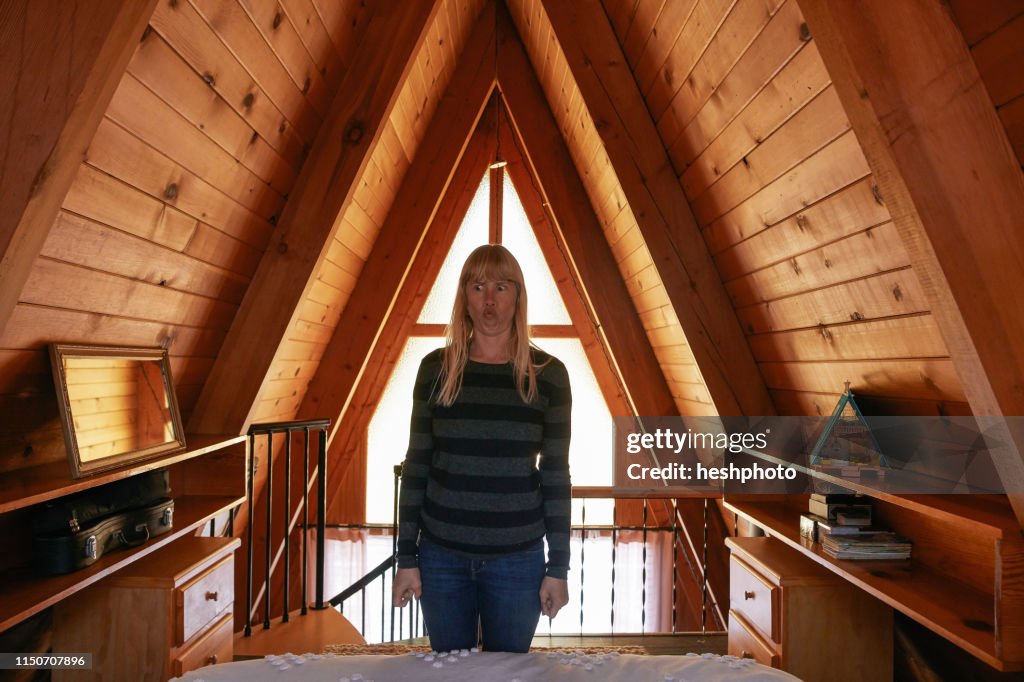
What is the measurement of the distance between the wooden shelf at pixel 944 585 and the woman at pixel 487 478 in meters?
0.91

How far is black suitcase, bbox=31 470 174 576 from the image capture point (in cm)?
172

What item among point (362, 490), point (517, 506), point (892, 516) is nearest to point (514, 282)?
point (517, 506)

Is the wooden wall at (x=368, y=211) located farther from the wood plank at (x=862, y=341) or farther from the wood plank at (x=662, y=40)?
the wood plank at (x=862, y=341)

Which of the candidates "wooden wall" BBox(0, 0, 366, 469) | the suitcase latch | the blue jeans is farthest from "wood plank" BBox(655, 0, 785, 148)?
the suitcase latch

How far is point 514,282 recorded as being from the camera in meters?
1.66

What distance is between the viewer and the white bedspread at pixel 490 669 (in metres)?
1.23

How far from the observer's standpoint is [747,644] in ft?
7.97

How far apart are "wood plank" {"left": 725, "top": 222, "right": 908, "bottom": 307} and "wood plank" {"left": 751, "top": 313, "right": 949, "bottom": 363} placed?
0.16m

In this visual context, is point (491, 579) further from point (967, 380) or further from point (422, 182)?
point (422, 182)

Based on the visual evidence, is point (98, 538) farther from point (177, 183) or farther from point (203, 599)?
point (177, 183)

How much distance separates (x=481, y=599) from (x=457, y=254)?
3.15 metres

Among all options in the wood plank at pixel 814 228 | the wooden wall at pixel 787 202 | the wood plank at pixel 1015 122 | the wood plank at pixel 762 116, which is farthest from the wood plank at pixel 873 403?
the wood plank at pixel 762 116

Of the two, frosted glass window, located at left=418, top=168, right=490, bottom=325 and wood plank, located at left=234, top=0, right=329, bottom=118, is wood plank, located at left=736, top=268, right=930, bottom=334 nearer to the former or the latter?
wood plank, located at left=234, top=0, right=329, bottom=118

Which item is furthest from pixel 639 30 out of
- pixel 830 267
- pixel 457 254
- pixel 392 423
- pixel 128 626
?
pixel 392 423
